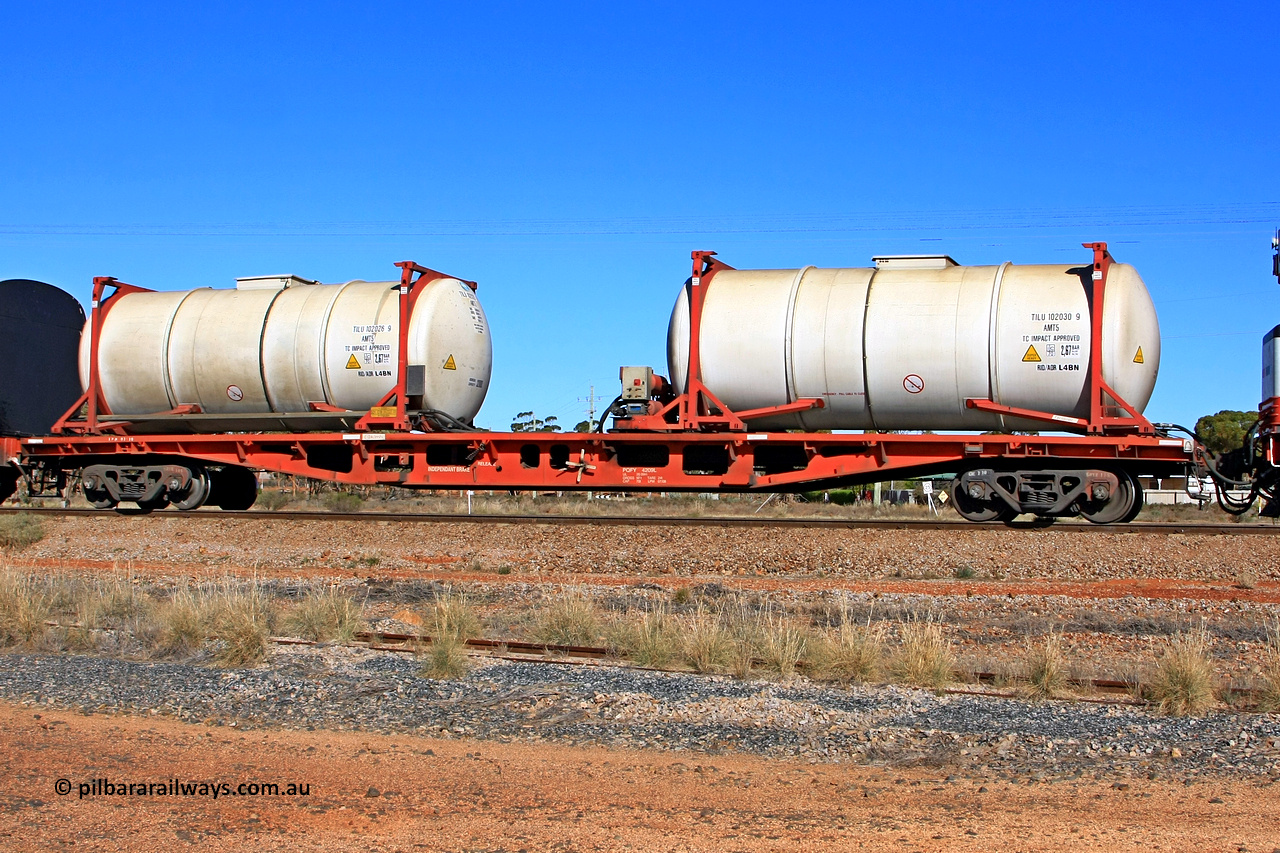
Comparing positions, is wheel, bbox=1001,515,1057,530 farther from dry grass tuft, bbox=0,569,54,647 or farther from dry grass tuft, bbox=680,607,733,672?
dry grass tuft, bbox=0,569,54,647

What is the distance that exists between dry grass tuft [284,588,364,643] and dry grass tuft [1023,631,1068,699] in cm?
569

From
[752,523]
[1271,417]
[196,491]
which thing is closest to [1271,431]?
[1271,417]

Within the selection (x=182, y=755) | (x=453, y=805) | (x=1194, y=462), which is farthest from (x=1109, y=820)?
(x=1194, y=462)

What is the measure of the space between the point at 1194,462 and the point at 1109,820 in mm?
10462

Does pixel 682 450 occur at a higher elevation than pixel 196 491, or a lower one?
higher

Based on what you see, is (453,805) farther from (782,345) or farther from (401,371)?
(401,371)

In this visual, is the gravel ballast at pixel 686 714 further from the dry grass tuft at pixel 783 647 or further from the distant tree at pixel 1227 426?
the distant tree at pixel 1227 426

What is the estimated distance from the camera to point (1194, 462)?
1408 cm

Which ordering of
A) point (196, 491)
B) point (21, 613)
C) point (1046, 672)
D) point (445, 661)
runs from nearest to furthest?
point (1046, 672) < point (445, 661) < point (21, 613) < point (196, 491)

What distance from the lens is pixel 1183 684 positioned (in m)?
7.32

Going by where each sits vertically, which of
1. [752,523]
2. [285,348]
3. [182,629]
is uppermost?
[285,348]

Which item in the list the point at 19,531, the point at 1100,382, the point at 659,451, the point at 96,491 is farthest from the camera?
the point at 96,491

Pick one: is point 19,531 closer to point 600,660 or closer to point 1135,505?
point 600,660

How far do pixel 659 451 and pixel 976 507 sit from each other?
460 centimetres
